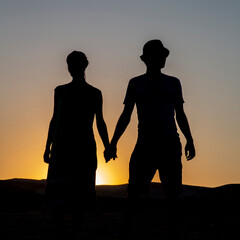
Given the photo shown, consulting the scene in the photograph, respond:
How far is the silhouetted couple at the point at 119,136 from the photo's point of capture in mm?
5777

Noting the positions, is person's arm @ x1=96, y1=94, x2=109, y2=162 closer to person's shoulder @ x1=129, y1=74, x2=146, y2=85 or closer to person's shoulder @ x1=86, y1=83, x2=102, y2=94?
person's shoulder @ x1=86, y1=83, x2=102, y2=94

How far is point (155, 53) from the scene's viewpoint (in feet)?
19.3

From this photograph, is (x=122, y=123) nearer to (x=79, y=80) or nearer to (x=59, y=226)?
(x=79, y=80)

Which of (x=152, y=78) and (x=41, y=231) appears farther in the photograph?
(x=41, y=231)

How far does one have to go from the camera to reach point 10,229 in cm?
811

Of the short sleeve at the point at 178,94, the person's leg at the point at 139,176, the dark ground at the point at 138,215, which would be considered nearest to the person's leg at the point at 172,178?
the person's leg at the point at 139,176

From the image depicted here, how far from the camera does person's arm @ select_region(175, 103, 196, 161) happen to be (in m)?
6.01

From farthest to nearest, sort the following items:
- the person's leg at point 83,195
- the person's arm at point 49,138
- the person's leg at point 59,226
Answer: the person's arm at point 49,138, the person's leg at point 83,195, the person's leg at point 59,226

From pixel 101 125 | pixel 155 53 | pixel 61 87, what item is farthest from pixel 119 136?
pixel 155 53

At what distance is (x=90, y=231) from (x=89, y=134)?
228 cm

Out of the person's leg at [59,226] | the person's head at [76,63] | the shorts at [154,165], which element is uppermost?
the person's head at [76,63]

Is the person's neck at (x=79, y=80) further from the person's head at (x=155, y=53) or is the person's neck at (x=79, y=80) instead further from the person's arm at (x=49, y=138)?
the person's head at (x=155, y=53)

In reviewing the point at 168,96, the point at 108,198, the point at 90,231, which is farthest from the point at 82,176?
the point at 108,198

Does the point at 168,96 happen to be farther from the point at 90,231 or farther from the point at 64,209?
the point at 90,231
